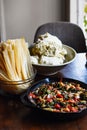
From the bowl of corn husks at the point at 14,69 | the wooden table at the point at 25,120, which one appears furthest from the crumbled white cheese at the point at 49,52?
the wooden table at the point at 25,120

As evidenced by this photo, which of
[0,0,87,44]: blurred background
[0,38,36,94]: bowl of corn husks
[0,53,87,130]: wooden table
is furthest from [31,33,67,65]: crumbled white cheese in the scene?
[0,0,87,44]: blurred background

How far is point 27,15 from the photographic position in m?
2.71

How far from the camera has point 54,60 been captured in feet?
4.37

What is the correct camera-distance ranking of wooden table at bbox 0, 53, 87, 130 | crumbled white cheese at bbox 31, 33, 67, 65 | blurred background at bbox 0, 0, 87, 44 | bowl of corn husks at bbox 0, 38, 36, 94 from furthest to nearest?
blurred background at bbox 0, 0, 87, 44
crumbled white cheese at bbox 31, 33, 67, 65
bowl of corn husks at bbox 0, 38, 36, 94
wooden table at bbox 0, 53, 87, 130

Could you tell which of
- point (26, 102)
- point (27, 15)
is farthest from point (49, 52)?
point (27, 15)

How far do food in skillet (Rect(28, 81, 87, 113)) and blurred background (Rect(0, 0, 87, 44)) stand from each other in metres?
1.53

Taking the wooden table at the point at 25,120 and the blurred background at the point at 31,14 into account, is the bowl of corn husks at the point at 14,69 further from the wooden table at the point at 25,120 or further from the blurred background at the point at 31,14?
the blurred background at the point at 31,14

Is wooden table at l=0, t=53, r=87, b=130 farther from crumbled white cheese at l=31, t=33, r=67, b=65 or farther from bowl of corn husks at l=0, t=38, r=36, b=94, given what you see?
crumbled white cheese at l=31, t=33, r=67, b=65

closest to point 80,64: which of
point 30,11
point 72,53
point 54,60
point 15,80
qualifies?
point 72,53

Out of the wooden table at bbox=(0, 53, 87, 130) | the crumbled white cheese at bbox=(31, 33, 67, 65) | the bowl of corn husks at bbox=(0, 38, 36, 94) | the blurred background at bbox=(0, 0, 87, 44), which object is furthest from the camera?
the blurred background at bbox=(0, 0, 87, 44)

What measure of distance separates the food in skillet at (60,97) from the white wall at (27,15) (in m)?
1.58

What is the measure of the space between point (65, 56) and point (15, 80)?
15.2 inches

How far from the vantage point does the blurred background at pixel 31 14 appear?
2.65 metres

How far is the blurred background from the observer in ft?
8.69
